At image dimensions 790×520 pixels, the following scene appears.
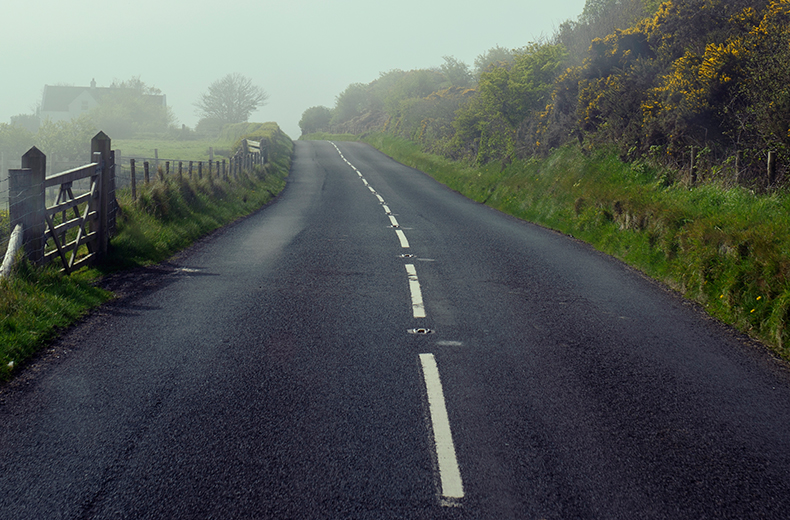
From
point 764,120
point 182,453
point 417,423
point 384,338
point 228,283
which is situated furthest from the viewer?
point 764,120

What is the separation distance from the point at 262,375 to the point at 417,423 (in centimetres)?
152

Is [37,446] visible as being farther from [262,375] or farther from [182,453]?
[262,375]

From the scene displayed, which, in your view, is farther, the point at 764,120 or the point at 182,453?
the point at 764,120

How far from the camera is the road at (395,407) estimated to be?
10.7 ft

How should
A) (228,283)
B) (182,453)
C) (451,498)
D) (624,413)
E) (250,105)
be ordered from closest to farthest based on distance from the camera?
(451,498) < (182,453) < (624,413) < (228,283) < (250,105)

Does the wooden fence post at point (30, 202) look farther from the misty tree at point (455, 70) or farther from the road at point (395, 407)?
the misty tree at point (455, 70)

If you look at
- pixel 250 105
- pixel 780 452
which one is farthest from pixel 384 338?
pixel 250 105

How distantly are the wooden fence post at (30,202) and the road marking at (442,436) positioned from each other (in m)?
5.19

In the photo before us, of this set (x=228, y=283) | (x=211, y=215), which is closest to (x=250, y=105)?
(x=211, y=215)

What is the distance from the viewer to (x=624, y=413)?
14.3 feet

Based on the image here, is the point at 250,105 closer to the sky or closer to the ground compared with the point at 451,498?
closer to the sky

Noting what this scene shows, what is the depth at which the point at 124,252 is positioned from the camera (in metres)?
9.31

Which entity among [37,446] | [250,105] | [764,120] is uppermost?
[250,105]

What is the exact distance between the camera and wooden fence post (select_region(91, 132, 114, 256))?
8891 millimetres
